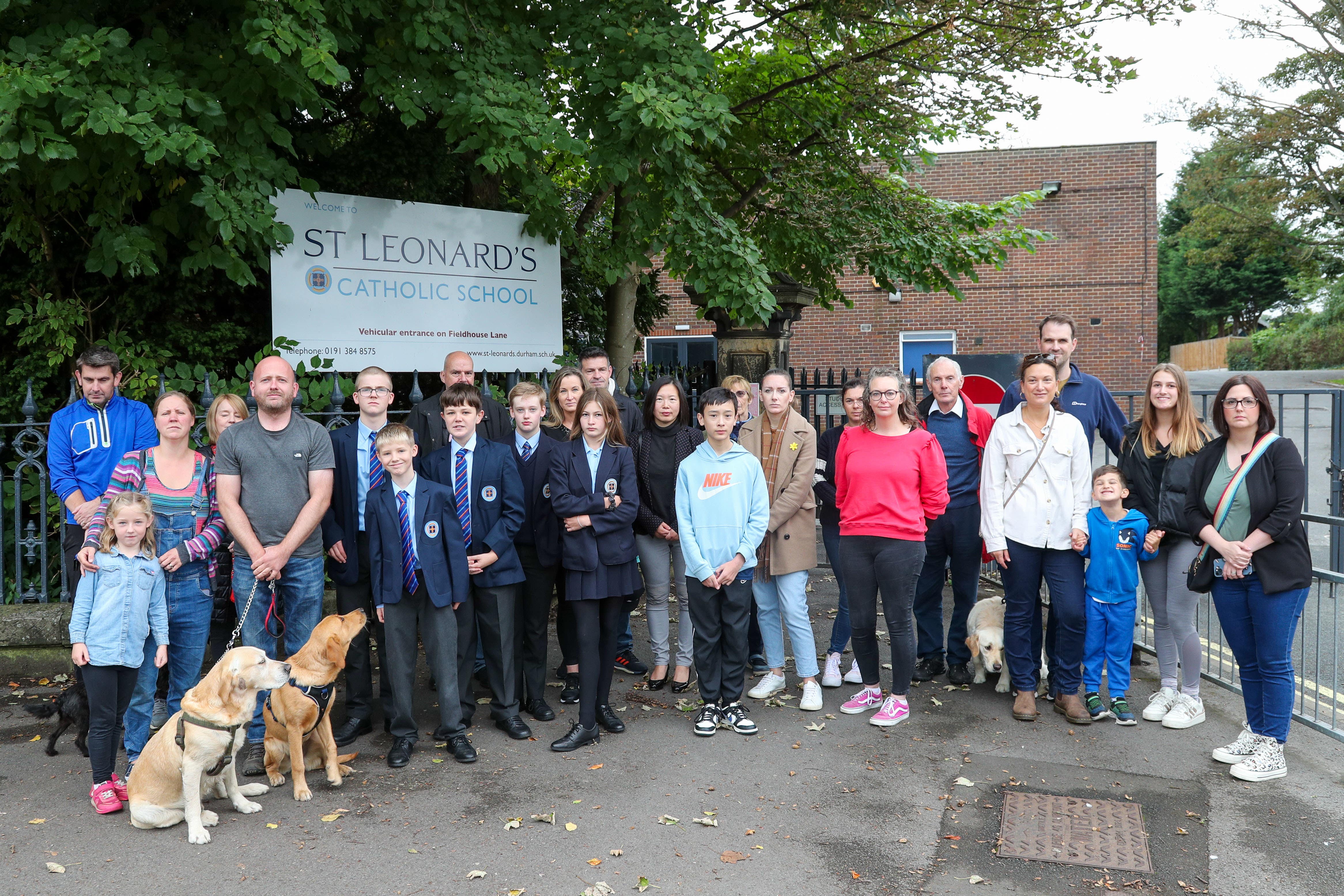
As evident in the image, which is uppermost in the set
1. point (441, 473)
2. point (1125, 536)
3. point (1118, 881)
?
point (441, 473)

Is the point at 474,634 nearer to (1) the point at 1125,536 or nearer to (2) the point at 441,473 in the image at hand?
(2) the point at 441,473

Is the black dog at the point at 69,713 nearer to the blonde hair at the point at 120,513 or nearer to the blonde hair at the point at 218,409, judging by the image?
the blonde hair at the point at 120,513

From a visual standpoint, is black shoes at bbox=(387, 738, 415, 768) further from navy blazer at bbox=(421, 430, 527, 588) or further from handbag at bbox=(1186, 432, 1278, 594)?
handbag at bbox=(1186, 432, 1278, 594)

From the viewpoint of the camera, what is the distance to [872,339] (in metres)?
23.4

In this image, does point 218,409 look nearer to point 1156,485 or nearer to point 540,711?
point 540,711

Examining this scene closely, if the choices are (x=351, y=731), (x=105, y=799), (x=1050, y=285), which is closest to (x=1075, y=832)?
(x=351, y=731)

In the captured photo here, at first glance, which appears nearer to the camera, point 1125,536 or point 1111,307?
point 1125,536

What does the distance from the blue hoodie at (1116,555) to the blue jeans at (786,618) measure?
156cm

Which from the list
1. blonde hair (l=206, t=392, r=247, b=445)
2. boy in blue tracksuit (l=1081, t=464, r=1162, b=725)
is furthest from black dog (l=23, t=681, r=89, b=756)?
boy in blue tracksuit (l=1081, t=464, r=1162, b=725)

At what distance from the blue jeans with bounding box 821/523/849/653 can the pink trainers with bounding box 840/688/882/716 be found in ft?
1.50

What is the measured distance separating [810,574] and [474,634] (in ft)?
15.2

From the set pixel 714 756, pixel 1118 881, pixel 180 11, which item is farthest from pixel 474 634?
pixel 180 11

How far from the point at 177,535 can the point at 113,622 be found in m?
0.55

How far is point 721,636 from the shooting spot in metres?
5.21
